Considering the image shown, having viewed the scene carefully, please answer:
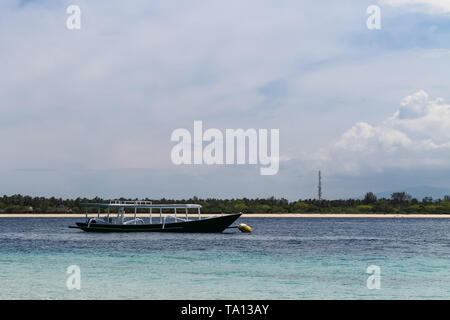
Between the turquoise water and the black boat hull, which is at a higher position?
the black boat hull

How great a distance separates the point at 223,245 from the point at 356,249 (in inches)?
517

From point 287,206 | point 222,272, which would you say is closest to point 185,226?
point 222,272

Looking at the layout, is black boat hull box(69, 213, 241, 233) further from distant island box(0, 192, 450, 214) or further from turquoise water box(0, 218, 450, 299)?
distant island box(0, 192, 450, 214)

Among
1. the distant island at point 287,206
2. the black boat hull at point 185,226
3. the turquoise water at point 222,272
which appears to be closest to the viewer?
the turquoise water at point 222,272

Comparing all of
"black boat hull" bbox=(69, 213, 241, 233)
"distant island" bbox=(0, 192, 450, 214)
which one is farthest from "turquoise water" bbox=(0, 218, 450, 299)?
"distant island" bbox=(0, 192, 450, 214)

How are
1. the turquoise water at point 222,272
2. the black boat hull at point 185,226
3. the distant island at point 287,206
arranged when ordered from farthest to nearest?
the distant island at point 287,206
the black boat hull at point 185,226
the turquoise water at point 222,272

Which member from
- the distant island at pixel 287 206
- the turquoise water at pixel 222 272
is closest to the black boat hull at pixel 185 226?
the turquoise water at pixel 222 272

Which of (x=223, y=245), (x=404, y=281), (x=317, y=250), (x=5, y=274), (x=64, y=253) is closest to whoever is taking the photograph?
(x=404, y=281)

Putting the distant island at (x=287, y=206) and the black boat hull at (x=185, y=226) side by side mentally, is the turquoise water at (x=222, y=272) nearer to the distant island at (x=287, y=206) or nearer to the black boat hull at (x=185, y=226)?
the black boat hull at (x=185, y=226)

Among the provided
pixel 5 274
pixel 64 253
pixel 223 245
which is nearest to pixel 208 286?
pixel 5 274

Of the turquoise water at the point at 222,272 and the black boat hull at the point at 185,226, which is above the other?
the black boat hull at the point at 185,226

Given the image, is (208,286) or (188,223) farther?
(188,223)
